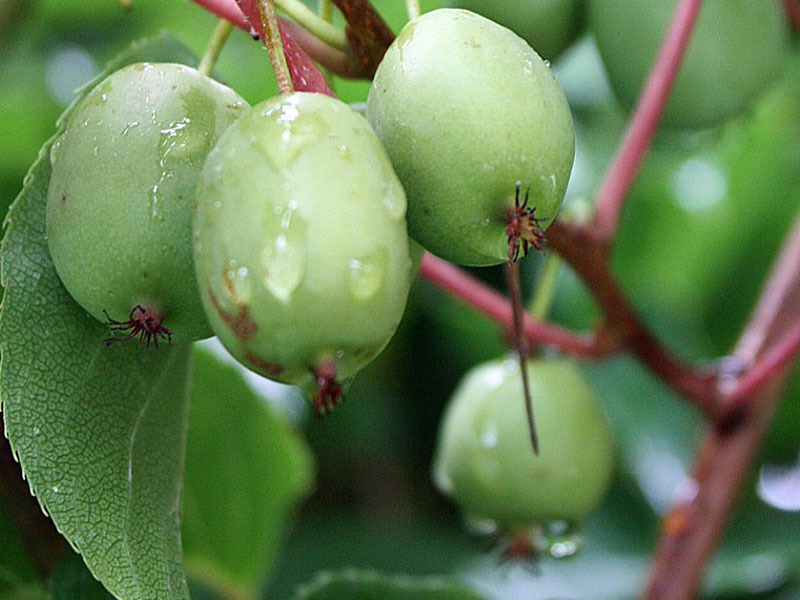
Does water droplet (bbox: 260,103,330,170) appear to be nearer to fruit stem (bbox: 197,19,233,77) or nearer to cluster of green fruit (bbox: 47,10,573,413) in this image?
cluster of green fruit (bbox: 47,10,573,413)

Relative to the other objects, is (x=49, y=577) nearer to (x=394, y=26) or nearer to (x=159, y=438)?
(x=159, y=438)

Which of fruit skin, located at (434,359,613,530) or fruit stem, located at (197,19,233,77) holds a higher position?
fruit stem, located at (197,19,233,77)

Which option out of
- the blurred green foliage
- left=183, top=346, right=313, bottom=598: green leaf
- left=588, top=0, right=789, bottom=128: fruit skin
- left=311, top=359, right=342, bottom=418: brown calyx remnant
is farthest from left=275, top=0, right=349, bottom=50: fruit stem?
the blurred green foliage

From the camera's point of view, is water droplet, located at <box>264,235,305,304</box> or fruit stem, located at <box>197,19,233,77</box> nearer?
water droplet, located at <box>264,235,305,304</box>

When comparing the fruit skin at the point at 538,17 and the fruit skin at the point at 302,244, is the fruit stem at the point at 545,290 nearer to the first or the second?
the fruit skin at the point at 538,17

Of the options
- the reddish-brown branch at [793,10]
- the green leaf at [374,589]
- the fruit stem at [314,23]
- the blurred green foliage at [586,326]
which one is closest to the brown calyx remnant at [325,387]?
the fruit stem at [314,23]

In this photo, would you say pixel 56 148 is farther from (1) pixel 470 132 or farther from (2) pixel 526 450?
(2) pixel 526 450

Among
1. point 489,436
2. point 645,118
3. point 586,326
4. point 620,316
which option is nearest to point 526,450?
point 489,436
